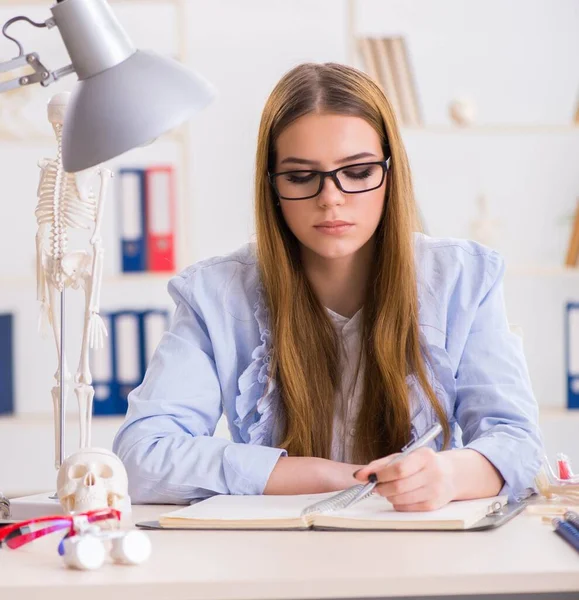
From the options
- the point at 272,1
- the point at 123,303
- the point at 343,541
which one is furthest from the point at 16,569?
the point at 272,1

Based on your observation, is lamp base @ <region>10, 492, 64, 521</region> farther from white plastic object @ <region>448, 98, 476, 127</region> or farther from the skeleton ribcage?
white plastic object @ <region>448, 98, 476, 127</region>

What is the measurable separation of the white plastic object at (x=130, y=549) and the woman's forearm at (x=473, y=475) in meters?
0.48

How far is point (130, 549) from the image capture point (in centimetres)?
98

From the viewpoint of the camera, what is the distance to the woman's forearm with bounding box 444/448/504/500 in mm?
1333

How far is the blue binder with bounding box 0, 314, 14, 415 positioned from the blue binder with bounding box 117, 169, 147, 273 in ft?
1.42

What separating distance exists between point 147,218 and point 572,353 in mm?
1424

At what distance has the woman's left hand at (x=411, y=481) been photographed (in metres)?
1.23

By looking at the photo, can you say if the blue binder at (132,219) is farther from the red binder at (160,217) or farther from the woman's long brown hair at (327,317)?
the woman's long brown hair at (327,317)

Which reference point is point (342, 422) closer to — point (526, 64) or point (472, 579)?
point (472, 579)

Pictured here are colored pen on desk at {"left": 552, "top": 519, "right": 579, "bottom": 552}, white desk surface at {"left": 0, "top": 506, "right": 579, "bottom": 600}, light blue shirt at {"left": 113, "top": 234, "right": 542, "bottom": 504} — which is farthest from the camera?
light blue shirt at {"left": 113, "top": 234, "right": 542, "bottom": 504}

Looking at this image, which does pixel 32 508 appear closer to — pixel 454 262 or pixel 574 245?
pixel 454 262

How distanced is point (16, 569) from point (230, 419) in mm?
812

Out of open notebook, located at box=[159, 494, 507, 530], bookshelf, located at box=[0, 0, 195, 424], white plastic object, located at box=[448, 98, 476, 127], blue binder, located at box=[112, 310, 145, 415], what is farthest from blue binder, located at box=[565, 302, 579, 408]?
open notebook, located at box=[159, 494, 507, 530]

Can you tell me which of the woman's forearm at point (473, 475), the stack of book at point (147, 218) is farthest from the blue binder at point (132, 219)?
the woman's forearm at point (473, 475)
